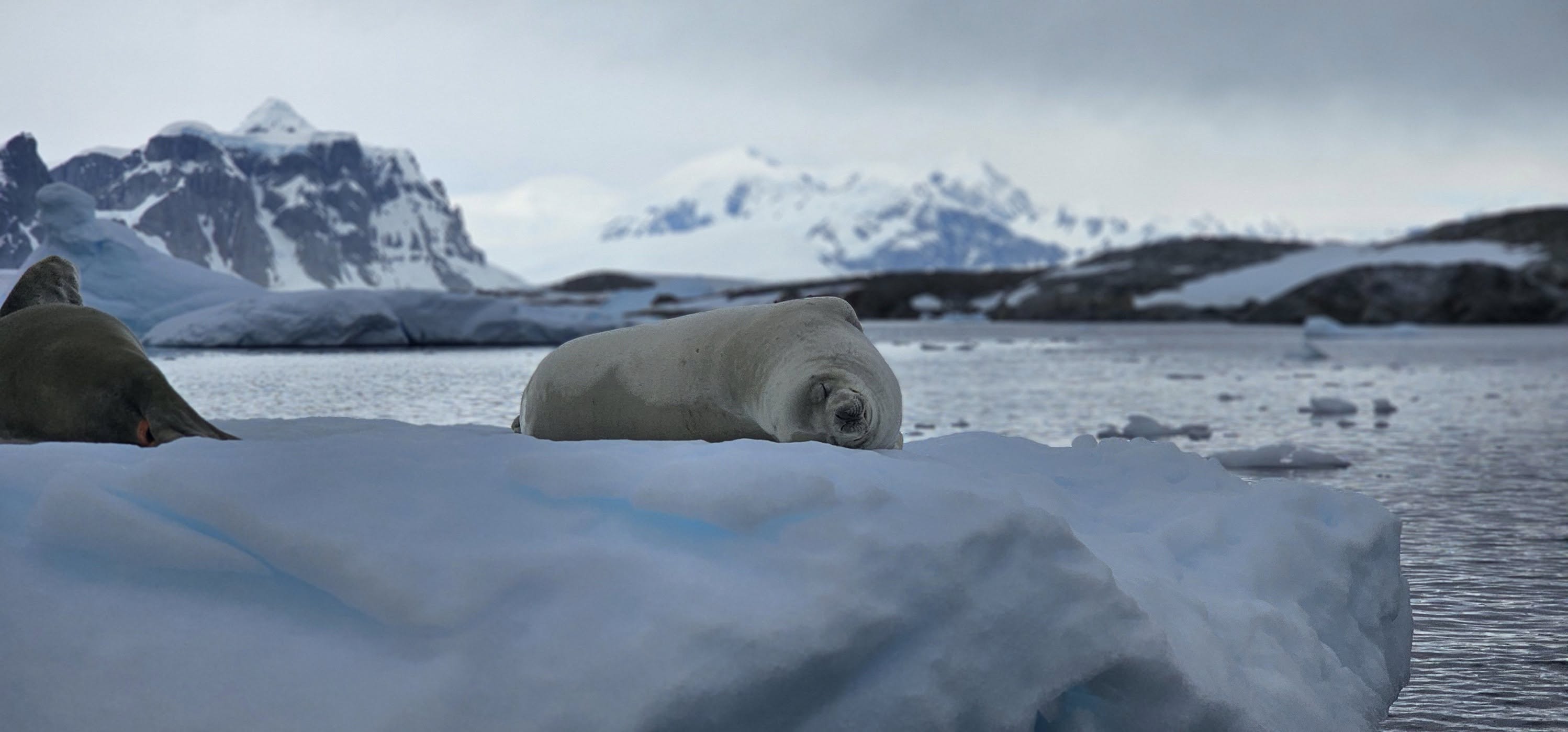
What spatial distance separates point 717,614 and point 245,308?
21.6 m

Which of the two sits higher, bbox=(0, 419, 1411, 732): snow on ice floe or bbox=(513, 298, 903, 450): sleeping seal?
bbox=(513, 298, 903, 450): sleeping seal

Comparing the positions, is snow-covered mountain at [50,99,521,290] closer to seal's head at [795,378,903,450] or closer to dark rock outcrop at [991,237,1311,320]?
seal's head at [795,378,903,450]

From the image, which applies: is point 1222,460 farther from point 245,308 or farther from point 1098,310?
point 1098,310

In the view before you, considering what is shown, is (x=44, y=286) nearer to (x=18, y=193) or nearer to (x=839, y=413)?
(x=839, y=413)

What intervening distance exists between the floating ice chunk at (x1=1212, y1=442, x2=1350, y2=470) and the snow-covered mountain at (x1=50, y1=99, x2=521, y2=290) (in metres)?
12.0

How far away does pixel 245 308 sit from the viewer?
Result: 21.5m

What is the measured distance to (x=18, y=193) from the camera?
1148 centimetres

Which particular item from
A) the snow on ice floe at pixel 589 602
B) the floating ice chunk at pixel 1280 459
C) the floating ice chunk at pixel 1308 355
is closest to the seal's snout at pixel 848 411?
the snow on ice floe at pixel 589 602

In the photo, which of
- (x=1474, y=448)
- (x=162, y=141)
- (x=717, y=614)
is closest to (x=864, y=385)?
(x=717, y=614)

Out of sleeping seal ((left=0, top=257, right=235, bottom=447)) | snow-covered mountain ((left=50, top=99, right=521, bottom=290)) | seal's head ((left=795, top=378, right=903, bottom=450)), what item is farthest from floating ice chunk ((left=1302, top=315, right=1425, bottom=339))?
sleeping seal ((left=0, top=257, right=235, bottom=447))

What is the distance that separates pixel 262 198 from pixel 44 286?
24508 mm

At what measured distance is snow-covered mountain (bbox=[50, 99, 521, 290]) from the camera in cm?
1612

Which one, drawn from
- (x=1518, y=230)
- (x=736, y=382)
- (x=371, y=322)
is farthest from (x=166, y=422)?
(x=1518, y=230)

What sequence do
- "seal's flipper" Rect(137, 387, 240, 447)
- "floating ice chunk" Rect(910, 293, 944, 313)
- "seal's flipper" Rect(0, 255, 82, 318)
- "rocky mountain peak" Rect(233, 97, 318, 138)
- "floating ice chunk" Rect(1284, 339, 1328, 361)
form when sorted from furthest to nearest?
"floating ice chunk" Rect(910, 293, 944, 313) < "rocky mountain peak" Rect(233, 97, 318, 138) < "floating ice chunk" Rect(1284, 339, 1328, 361) < "seal's flipper" Rect(0, 255, 82, 318) < "seal's flipper" Rect(137, 387, 240, 447)
